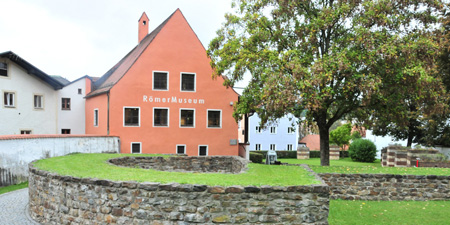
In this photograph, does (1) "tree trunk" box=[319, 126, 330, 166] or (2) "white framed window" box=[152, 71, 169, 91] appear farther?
(2) "white framed window" box=[152, 71, 169, 91]

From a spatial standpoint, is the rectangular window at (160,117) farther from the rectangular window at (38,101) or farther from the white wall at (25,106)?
the rectangular window at (38,101)

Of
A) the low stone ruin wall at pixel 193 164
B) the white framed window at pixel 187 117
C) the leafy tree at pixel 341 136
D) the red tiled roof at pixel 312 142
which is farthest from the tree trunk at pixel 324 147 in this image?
the red tiled roof at pixel 312 142

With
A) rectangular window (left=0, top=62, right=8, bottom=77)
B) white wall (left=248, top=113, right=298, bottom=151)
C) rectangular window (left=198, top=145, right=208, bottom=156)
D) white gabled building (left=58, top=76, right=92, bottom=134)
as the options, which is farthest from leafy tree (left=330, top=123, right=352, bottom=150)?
rectangular window (left=0, top=62, right=8, bottom=77)

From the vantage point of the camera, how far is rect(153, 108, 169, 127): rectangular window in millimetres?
26266

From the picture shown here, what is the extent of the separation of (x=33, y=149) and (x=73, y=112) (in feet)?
56.1

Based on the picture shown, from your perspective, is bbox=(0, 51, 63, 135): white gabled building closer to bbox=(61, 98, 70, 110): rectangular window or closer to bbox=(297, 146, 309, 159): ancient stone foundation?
bbox=(61, 98, 70, 110): rectangular window

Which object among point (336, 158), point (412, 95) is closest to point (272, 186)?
point (412, 95)

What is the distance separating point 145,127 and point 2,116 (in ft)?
43.3

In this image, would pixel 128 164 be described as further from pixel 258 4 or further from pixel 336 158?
pixel 336 158

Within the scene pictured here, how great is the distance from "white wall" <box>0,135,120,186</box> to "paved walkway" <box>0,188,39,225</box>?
1.91 meters

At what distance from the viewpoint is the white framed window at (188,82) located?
26.8m

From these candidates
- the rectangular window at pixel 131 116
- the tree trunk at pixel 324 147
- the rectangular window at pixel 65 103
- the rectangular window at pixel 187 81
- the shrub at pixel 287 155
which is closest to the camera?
the tree trunk at pixel 324 147

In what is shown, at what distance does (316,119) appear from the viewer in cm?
1902

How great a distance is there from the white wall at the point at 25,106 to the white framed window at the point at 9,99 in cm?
23
